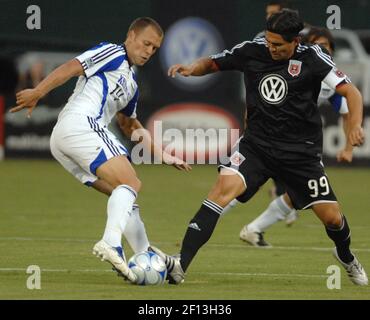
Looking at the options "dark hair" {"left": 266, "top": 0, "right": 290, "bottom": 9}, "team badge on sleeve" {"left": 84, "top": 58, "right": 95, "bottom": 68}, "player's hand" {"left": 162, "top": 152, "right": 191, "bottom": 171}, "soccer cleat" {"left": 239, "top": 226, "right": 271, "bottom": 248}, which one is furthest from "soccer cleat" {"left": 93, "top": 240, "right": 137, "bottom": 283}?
"dark hair" {"left": 266, "top": 0, "right": 290, "bottom": 9}

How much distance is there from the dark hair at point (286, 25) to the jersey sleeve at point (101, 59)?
1405 mm

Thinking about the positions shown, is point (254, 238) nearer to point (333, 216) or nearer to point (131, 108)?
point (131, 108)

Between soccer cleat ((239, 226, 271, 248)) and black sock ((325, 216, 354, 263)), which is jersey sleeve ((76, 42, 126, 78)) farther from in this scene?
soccer cleat ((239, 226, 271, 248))

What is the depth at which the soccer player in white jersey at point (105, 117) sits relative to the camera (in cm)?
1056

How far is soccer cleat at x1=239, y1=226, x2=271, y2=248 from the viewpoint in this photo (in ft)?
45.5

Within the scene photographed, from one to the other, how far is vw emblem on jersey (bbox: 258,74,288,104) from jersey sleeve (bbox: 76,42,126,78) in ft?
4.20

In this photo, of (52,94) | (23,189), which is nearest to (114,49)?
(23,189)

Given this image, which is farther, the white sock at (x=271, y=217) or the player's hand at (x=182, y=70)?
the white sock at (x=271, y=217)

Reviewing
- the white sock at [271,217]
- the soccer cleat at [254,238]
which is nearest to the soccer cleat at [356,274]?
the soccer cleat at [254,238]

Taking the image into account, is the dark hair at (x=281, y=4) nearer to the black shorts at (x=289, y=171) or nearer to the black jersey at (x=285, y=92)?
the black jersey at (x=285, y=92)

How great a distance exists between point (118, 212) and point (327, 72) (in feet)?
6.87

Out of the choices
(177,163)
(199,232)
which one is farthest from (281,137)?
(199,232)

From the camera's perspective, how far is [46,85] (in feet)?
34.5
